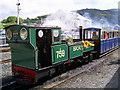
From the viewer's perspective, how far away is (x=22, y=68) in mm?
5637

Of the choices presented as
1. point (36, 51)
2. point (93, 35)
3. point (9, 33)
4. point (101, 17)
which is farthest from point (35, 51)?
point (101, 17)

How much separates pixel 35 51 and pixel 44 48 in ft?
3.67

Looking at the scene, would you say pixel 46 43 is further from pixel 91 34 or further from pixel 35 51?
pixel 91 34

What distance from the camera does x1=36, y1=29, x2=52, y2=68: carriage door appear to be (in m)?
6.07

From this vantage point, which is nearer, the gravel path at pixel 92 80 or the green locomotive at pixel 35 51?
the green locomotive at pixel 35 51

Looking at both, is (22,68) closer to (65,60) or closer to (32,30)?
(32,30)

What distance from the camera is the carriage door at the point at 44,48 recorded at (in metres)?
6.07

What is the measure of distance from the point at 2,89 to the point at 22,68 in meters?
1.07

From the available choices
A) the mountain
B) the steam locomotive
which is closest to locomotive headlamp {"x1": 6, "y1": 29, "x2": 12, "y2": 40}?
the steam locomotive

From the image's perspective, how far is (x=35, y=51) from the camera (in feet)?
16.7

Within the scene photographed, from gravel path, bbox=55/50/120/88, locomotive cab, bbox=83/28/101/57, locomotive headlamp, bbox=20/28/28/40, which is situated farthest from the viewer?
locomotive cab, bbox=83/28/101/57

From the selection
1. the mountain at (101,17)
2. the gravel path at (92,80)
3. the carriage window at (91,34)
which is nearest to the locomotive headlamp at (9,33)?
the gravel path at (92,80)

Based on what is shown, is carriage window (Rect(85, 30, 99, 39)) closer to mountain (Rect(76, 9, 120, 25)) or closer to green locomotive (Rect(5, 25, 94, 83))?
green locomotive (Rect(5, 25, 94, 83))

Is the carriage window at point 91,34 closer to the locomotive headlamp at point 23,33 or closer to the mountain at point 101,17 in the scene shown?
the locomotive headlamp at point 23,33
